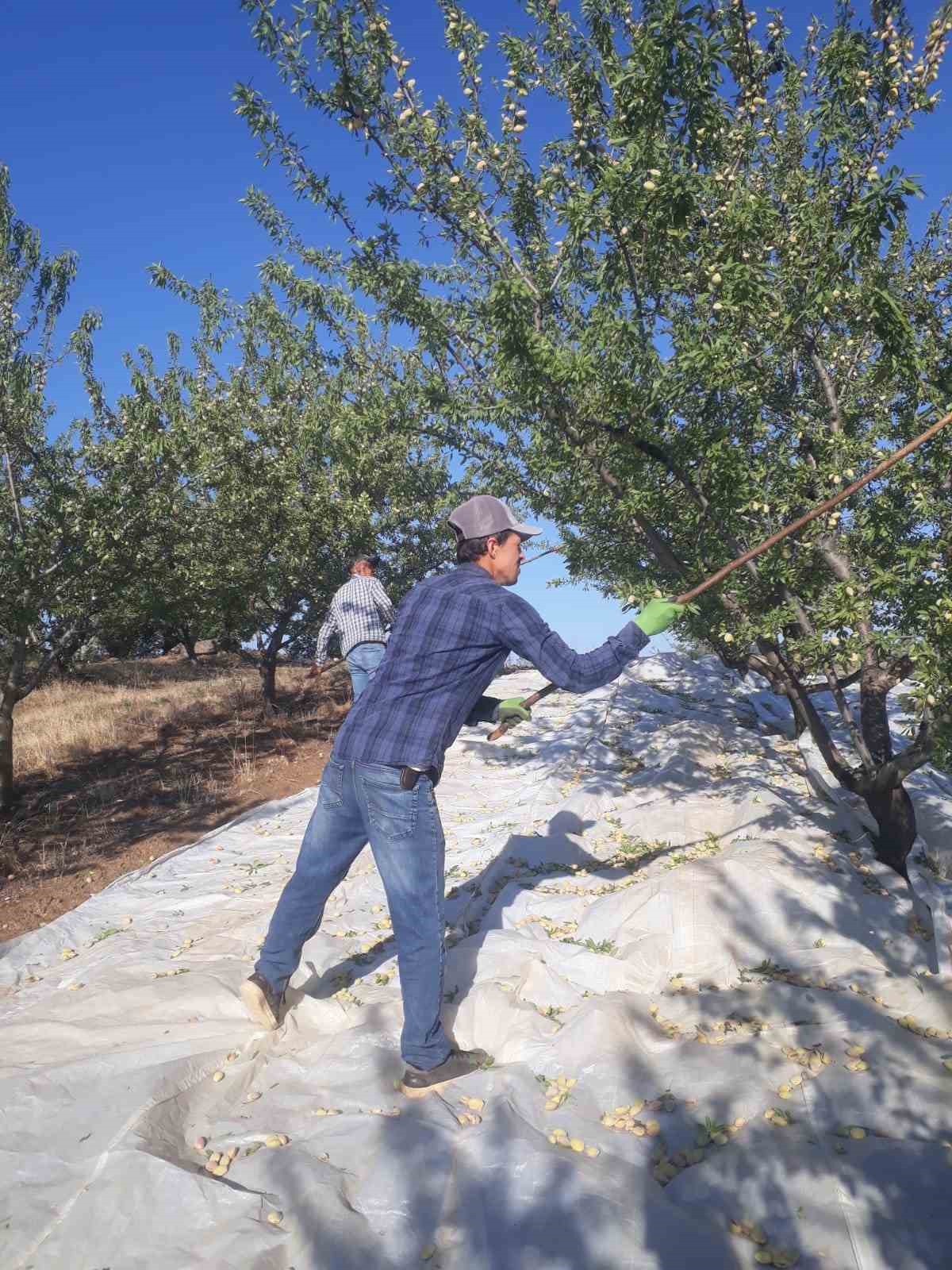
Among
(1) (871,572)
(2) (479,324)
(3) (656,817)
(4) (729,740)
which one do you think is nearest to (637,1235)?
(1) (871,572)

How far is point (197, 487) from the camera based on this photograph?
13047mm

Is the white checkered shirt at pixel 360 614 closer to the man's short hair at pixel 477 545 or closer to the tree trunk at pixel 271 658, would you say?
the man's short hair at pixel 477 545

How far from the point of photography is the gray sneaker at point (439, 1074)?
11.3 ft

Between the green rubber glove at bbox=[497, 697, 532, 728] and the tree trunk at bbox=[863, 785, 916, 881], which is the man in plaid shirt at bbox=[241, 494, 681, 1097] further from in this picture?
the tree trunk at bbox=[863, 785, 916, 881]

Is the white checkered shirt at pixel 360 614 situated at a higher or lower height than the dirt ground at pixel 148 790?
higher

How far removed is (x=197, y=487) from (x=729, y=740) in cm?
868

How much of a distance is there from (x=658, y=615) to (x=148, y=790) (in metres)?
9.06

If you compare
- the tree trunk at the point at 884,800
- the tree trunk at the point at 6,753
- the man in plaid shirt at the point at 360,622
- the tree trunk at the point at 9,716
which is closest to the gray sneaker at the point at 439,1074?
the tree trunk at the point at 884,800

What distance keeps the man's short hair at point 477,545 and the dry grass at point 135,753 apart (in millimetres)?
6318

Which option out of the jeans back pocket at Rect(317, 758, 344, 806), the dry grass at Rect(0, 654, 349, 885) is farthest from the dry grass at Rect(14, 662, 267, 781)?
the jeans back pocket at Rect(317, 758, 344, 806)

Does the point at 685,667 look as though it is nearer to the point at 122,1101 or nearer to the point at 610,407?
the point at 610,407

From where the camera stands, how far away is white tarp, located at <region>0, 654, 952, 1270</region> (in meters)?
2.62

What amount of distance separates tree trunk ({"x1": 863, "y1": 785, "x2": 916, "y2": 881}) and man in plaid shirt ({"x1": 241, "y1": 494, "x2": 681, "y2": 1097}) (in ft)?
8.87

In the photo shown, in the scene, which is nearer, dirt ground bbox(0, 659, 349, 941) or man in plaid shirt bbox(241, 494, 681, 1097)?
man in plaid shirt bbox(241, 494, 681, 1097)
